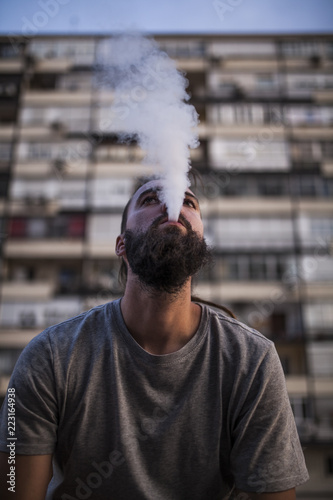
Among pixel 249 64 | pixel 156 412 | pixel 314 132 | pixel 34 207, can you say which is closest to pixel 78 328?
pixel 156 412

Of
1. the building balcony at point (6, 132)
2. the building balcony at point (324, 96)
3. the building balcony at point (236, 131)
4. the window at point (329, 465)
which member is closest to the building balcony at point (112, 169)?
the building balcony at point (236, 131)

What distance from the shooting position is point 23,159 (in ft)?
70.1

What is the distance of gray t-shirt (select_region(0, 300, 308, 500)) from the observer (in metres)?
1.44

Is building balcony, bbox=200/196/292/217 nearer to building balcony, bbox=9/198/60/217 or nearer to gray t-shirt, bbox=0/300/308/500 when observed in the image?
building balcony, bbox=9/198/60/217

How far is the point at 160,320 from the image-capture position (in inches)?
66.0

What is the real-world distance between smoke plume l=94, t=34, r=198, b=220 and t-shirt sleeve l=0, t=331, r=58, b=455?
0.83 meters

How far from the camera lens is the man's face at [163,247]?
1644 mm

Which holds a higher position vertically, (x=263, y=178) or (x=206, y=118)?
(x=206, y=118)

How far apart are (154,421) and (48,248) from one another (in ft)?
65.2

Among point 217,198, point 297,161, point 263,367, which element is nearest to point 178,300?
point 263,367

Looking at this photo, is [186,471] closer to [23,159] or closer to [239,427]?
[239,427]

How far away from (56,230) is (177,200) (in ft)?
64.8

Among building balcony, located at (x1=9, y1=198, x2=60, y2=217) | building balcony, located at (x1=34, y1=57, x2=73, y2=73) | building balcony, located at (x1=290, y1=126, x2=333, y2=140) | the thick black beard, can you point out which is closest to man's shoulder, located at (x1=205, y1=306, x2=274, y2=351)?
the thick black beard

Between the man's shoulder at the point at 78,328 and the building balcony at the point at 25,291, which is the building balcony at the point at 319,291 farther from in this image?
the man's shoulder at the point at 78,328
